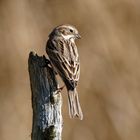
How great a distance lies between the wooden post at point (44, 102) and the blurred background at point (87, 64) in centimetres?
311

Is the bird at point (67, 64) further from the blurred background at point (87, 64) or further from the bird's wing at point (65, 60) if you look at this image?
the blurred background at point (87, 64)

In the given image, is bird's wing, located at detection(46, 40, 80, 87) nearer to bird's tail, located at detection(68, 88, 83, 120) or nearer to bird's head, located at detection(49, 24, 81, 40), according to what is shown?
bird's tail, located at detection(68, 88, 83, 120)

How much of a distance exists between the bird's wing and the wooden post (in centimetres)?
56

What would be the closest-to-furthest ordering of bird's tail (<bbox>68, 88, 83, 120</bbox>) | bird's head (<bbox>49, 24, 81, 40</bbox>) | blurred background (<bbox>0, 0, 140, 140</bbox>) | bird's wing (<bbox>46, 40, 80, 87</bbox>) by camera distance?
bird's tail (<bbox>68, 88, 83, 120</bbox>)
bird's wing (<bbox>46, 40, 80, 87</bbox>)
bird's head (<bbox>49, 24, 81, 40</bbox>)
blurred background (<bbox>0, 0, 140, 140</bbox>)

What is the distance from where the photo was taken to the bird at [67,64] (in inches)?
266

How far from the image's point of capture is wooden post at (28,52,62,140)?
→ 5.63 m

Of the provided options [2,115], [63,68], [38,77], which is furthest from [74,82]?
[2,115]

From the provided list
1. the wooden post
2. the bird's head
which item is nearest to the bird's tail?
the wooden post

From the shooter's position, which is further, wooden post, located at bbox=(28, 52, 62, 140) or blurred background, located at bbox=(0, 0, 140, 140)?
blurred background, located at bbox=(0, 0, 140, 140)

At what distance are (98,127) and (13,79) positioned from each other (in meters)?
1.04

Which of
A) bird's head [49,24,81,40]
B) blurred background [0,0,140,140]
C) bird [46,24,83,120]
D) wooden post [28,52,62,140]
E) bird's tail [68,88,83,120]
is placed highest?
blurred background [0,0,140,140]

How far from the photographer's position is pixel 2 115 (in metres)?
9.29

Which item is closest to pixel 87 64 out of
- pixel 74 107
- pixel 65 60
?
pixel 65 60

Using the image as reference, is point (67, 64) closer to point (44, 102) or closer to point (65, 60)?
point (65, 60)
